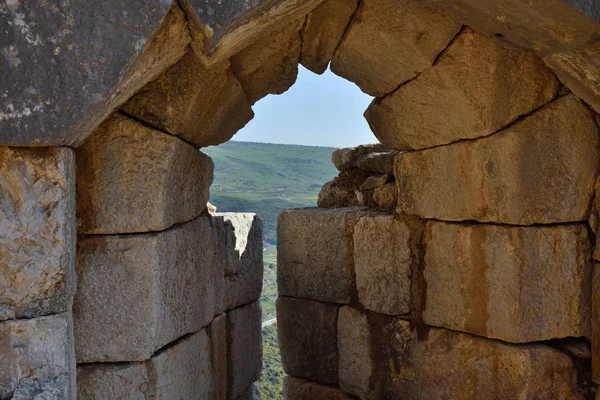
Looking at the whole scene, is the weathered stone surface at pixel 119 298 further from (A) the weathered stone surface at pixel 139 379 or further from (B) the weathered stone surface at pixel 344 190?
(B) the weathered stone surface at pixel 344 190

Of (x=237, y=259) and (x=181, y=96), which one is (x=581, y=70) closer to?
(x=181, y=96)

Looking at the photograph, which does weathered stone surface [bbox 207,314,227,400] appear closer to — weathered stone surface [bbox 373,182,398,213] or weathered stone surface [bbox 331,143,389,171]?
weathered stone surface [bbox 373,182,398,213]

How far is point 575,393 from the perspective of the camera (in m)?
2.80

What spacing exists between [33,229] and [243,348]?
6.69 feet

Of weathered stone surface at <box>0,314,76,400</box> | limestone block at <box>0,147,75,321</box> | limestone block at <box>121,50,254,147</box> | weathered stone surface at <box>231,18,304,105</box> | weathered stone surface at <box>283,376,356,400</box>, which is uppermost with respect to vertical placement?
weathered stone surface at <box>231,18,304,105</box>

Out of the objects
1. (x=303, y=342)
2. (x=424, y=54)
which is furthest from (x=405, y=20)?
(x=303, y=342)

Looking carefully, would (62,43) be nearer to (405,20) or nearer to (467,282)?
(405,20)

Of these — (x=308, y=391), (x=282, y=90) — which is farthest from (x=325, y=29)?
(x=308, y=391)

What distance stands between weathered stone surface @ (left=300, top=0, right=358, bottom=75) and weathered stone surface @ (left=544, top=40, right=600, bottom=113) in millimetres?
933

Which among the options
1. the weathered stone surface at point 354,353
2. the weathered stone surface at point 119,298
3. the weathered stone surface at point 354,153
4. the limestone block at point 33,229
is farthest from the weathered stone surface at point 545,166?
the limestone block at point 33,229

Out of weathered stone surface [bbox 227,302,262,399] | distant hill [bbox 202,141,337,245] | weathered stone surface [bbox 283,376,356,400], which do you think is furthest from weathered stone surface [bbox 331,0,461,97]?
distant hill [bbox 202,141,337,245]

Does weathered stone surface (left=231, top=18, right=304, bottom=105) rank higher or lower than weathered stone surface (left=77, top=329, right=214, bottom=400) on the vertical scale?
higher

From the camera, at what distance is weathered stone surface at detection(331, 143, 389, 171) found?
13.9 feet

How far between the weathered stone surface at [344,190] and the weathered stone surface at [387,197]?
0.28 m
